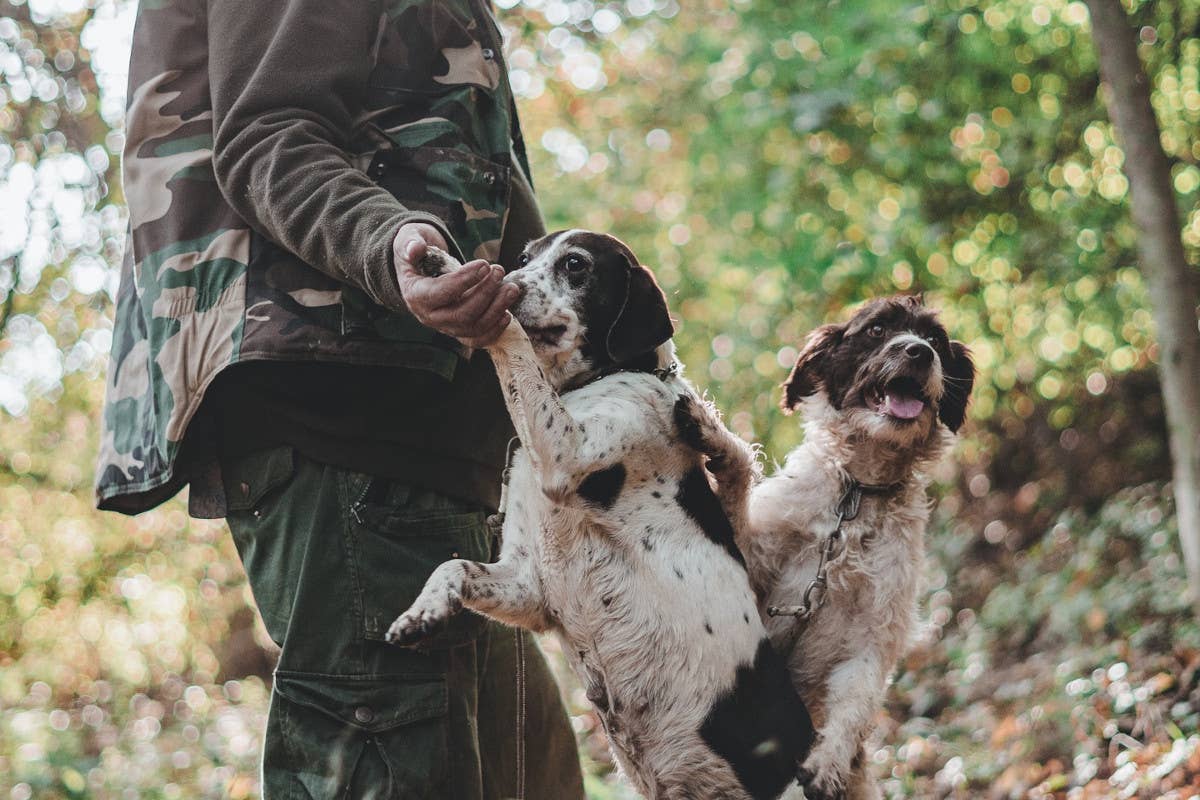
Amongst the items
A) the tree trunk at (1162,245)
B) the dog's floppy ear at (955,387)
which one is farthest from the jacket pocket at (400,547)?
the tree trunk at (1162,245)

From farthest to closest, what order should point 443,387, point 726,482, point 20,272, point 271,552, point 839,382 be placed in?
point 20,272, point 839,382, point 726,482, point 443,387, point 271,552

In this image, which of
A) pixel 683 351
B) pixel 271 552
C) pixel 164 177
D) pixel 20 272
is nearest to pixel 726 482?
pixel 271 552

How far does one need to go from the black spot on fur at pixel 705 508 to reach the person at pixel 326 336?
0.47 meters

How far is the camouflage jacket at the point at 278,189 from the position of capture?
2.21 metres

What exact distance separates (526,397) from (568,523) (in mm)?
327

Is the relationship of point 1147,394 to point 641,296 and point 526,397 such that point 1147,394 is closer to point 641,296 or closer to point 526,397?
point 641,296

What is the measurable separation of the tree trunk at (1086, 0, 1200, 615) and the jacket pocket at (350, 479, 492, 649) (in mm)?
2911

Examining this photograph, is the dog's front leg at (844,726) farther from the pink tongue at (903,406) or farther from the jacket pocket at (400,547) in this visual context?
the jacket pocket at (400,547)

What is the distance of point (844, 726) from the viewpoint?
2592mm

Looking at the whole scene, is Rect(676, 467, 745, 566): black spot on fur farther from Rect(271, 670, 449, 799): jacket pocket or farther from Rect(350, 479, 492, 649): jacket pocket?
Rect(271, 670, 449, 799): jacket pocket

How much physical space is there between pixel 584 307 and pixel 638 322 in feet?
0.47

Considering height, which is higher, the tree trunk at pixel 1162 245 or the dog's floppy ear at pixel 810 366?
the tree trunk at pixel 1162 245

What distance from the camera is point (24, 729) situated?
6.81 meters

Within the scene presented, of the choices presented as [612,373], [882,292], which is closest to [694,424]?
[612,373]
